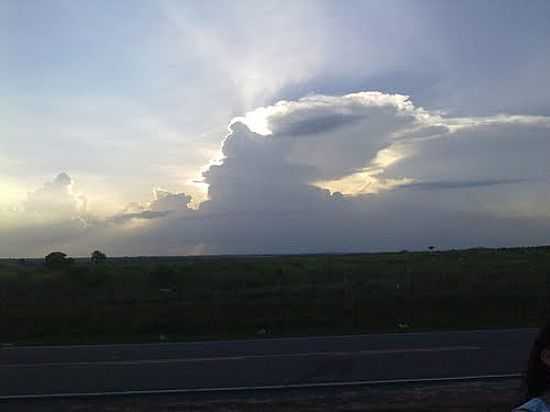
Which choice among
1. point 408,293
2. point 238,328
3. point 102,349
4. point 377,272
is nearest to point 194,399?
point 102,349

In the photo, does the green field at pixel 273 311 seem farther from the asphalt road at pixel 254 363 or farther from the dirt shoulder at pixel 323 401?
the dirt shoulder at pixel 323 401

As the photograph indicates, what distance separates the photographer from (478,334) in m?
17.7

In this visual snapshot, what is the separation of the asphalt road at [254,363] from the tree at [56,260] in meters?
29.9

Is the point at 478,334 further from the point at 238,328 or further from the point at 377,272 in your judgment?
the point at 377,272

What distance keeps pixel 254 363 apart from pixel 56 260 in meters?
35.9

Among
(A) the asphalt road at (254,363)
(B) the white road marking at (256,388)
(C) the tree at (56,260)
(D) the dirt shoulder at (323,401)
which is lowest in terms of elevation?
(D) the dirt shoulder at (323,401)

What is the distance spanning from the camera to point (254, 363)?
13.2 metres

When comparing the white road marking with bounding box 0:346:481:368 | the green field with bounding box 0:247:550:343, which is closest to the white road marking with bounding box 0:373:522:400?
the white road marking with bounding box 0:346:481:368

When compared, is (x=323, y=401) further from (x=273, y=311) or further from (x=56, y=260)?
(x=56, y=260)

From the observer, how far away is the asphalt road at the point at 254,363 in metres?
11.3

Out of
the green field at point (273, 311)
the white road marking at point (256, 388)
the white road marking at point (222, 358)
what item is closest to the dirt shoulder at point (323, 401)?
the white road marking at point (256, 388)

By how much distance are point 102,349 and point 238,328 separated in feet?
19.8

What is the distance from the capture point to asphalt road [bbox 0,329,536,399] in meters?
11.3

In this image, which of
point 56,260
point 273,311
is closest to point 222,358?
point 273,311
